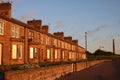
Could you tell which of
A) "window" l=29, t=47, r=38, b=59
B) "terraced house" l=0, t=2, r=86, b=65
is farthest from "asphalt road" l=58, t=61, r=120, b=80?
"window" l=29, t=47, r=38, b=59

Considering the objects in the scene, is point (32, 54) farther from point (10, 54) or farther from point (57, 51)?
point (57, 51)

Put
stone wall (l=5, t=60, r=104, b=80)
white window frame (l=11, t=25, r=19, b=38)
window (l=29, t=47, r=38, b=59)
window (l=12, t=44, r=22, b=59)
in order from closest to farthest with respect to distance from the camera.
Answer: stone wall (l=5, t=60, r=104, b=80) → window (l=12, t=44, r=22, b=59) → white window frame (l=11, t=25, r=19, b=38) → window (l=29, t=47, r=38, b=59)

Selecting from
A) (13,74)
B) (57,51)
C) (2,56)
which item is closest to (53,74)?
(2,56)

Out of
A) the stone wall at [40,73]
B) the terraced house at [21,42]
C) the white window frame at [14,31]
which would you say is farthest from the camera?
the white window frame at [14,31]

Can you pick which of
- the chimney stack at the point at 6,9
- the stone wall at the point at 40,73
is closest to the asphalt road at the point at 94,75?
the stone wall at the point at 40,73

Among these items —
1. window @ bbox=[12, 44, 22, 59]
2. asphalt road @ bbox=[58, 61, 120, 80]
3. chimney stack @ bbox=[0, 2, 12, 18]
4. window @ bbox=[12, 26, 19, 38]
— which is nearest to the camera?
window @ bbox=[12, 44, 22, 59]

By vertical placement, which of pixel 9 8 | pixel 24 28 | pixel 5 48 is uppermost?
pixel 9 8

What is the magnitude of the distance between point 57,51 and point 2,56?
2449cm

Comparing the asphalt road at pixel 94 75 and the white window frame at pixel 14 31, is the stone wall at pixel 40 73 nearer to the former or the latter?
the asphalt road at pixel 94 75

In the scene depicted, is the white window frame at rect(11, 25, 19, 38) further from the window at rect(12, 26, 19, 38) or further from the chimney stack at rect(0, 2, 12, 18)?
the chimney stack at rect(0, 2, 12, 18)

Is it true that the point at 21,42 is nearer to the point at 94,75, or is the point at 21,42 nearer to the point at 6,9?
the point at 6,9

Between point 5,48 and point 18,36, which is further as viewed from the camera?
point 18,36

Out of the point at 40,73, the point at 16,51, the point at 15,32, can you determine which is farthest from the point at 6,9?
the point at 40,73

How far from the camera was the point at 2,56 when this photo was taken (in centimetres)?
2883
